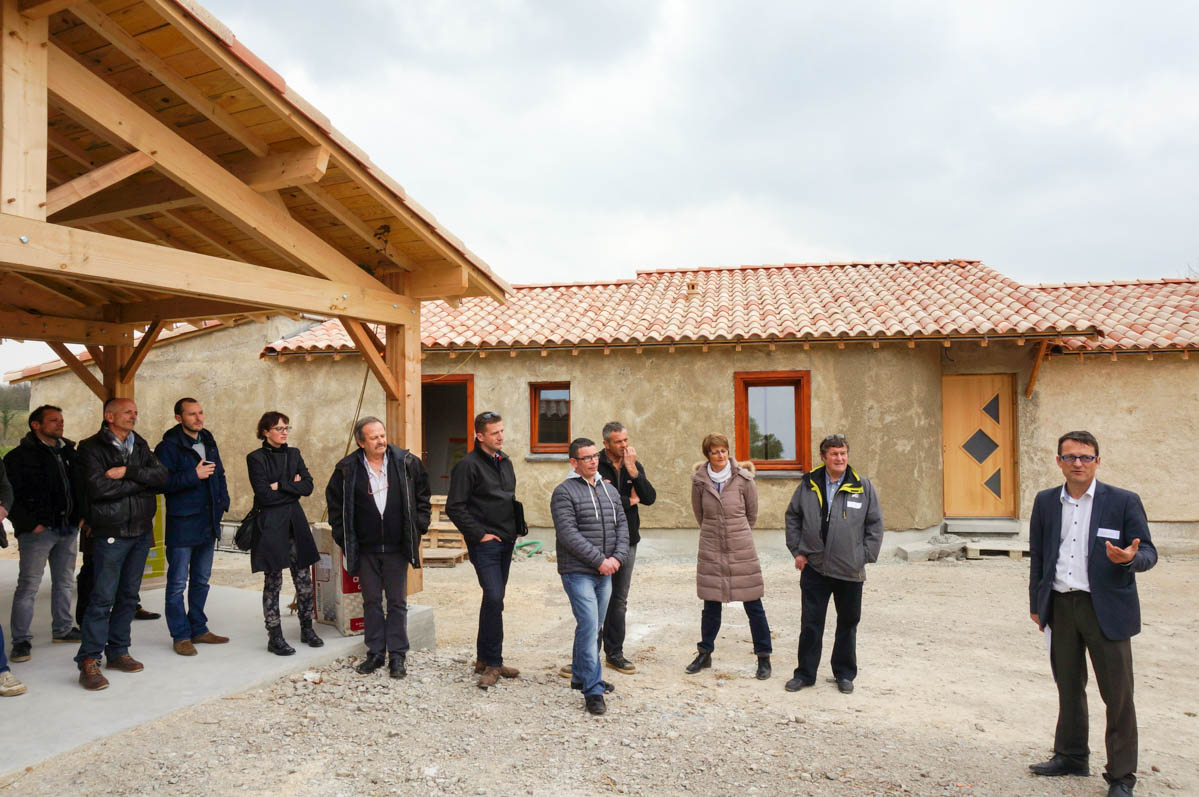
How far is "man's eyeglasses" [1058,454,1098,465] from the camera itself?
379 centimetres

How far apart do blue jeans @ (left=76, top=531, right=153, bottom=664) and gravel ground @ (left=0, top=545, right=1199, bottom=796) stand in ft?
2.64

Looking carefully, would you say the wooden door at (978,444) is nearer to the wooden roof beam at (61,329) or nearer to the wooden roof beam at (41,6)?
the wooden roof beam at (61,329)

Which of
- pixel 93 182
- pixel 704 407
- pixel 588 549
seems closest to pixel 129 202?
pixel 93 182

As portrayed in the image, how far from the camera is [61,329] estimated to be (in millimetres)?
7652

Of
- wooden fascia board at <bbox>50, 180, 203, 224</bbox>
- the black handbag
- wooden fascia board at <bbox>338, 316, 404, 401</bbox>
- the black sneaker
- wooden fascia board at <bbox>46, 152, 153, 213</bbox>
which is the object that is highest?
wooden fascia board at <bbox>50, 180, 203, 224</bbox>

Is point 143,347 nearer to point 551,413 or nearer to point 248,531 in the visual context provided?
point 248,531

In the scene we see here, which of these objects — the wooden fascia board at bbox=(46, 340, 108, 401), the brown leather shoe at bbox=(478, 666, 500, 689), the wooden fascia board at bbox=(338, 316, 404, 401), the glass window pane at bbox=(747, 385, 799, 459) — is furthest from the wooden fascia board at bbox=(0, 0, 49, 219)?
the glass window pane at bbox=(747, 385, 799, 459)

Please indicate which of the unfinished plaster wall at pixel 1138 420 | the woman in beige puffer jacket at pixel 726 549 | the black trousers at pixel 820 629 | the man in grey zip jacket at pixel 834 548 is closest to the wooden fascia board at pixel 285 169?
the woman in beige puffer jacket at pixel 726 549

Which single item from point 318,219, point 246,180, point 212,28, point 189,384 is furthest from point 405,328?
point 189,384

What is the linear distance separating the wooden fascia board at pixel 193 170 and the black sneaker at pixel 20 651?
9.83 feet

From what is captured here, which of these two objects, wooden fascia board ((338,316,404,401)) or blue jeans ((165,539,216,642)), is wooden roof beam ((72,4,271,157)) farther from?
blue jeans ((165,539,216,642))

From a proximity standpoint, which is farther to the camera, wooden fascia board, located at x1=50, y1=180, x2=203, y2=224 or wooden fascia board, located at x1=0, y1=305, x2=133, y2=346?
wooden fascia board, located at x1=0, y1=305, x2=133, y2=346

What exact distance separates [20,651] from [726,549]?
4539 mm

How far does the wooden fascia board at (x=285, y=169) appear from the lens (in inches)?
209
